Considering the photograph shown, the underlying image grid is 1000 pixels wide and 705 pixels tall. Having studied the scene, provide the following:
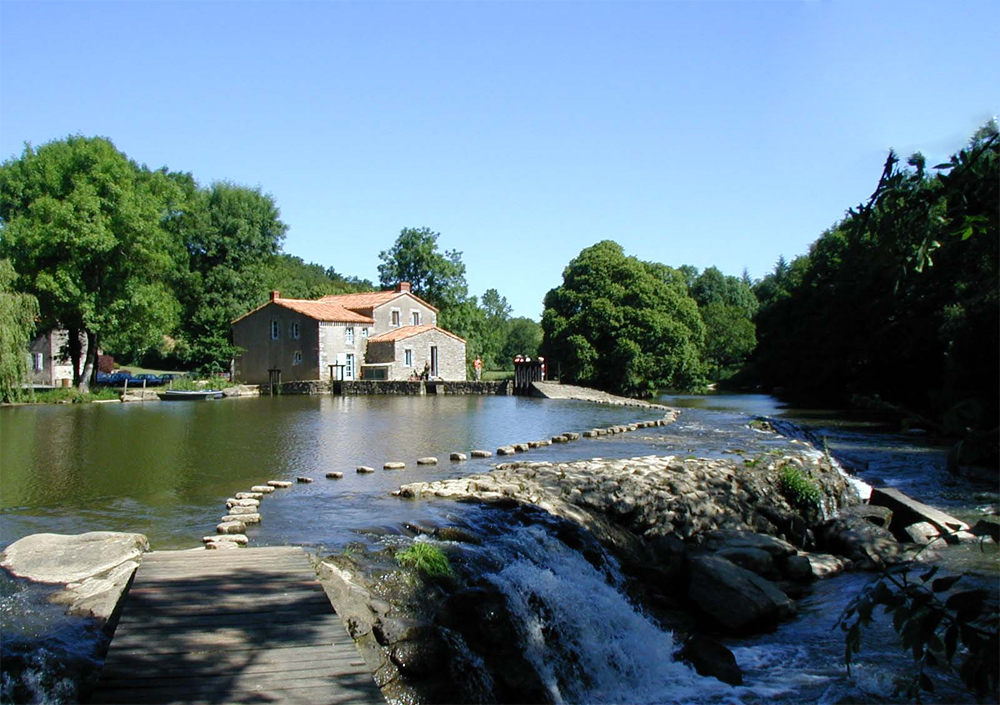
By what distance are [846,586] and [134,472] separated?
13235 mm

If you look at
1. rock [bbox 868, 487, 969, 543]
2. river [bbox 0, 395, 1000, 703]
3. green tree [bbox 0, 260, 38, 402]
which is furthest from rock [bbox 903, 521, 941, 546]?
green tree [bbox 0, 260, 38, 402]

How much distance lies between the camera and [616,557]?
419 inches

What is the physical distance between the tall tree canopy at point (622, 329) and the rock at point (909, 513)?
2985 centimetres

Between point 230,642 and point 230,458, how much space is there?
43.6ft

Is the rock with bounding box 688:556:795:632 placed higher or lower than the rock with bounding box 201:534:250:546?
lower

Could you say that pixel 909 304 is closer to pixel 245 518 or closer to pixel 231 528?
pixel 245 518

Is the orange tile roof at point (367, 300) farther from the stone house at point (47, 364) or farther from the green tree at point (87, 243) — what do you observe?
the stone house at point (47, 364)

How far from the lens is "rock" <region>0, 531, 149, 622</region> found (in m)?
6.89

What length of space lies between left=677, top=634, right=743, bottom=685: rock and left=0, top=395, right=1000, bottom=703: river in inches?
7.3

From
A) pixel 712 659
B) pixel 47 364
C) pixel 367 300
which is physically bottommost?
pixel 712 659

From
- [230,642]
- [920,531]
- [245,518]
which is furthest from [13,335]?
[920,531]

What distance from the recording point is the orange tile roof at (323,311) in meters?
51.2

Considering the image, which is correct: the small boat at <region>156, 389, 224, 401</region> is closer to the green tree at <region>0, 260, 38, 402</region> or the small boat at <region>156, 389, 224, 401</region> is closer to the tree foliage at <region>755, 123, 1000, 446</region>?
the green tree at <region>0, 260, 38, 402</region>

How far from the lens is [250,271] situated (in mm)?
58969
